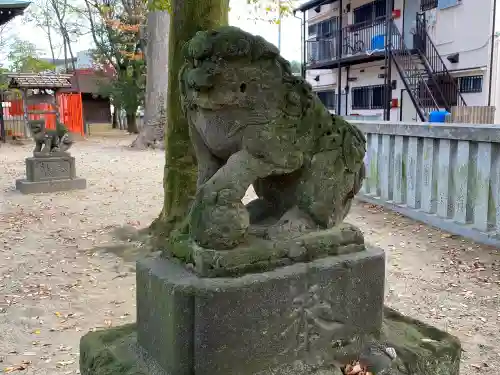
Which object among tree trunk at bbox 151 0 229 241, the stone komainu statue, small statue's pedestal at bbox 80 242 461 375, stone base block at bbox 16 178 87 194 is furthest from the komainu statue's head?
stone base block at bbox 16 178 87 194

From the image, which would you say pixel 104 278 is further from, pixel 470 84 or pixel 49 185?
pixel 470 84

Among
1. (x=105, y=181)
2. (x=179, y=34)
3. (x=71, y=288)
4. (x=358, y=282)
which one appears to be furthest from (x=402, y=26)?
(x=358, y=282)

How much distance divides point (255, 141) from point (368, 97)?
18805mm

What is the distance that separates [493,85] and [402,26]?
4.50 metres

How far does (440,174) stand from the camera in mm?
6754

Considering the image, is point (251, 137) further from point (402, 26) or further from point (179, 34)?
point (402, 26)

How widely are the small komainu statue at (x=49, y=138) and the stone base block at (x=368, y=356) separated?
9.39 m

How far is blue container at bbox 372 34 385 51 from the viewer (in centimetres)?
1783

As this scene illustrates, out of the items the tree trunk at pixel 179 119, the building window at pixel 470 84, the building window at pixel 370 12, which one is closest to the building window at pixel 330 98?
the building window at pixel 370 12

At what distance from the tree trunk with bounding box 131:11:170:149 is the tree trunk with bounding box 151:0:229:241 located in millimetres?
9077

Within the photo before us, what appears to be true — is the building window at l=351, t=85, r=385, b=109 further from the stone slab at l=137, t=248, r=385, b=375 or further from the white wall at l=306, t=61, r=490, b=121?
the stone slab at l=137, t=248, r=385, b=375

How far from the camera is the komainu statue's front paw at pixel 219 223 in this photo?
201cm

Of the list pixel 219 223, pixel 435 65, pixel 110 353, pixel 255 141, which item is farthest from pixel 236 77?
pixel 435 65

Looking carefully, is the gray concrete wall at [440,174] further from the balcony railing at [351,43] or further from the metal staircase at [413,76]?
the balcony railing at [351,43]
